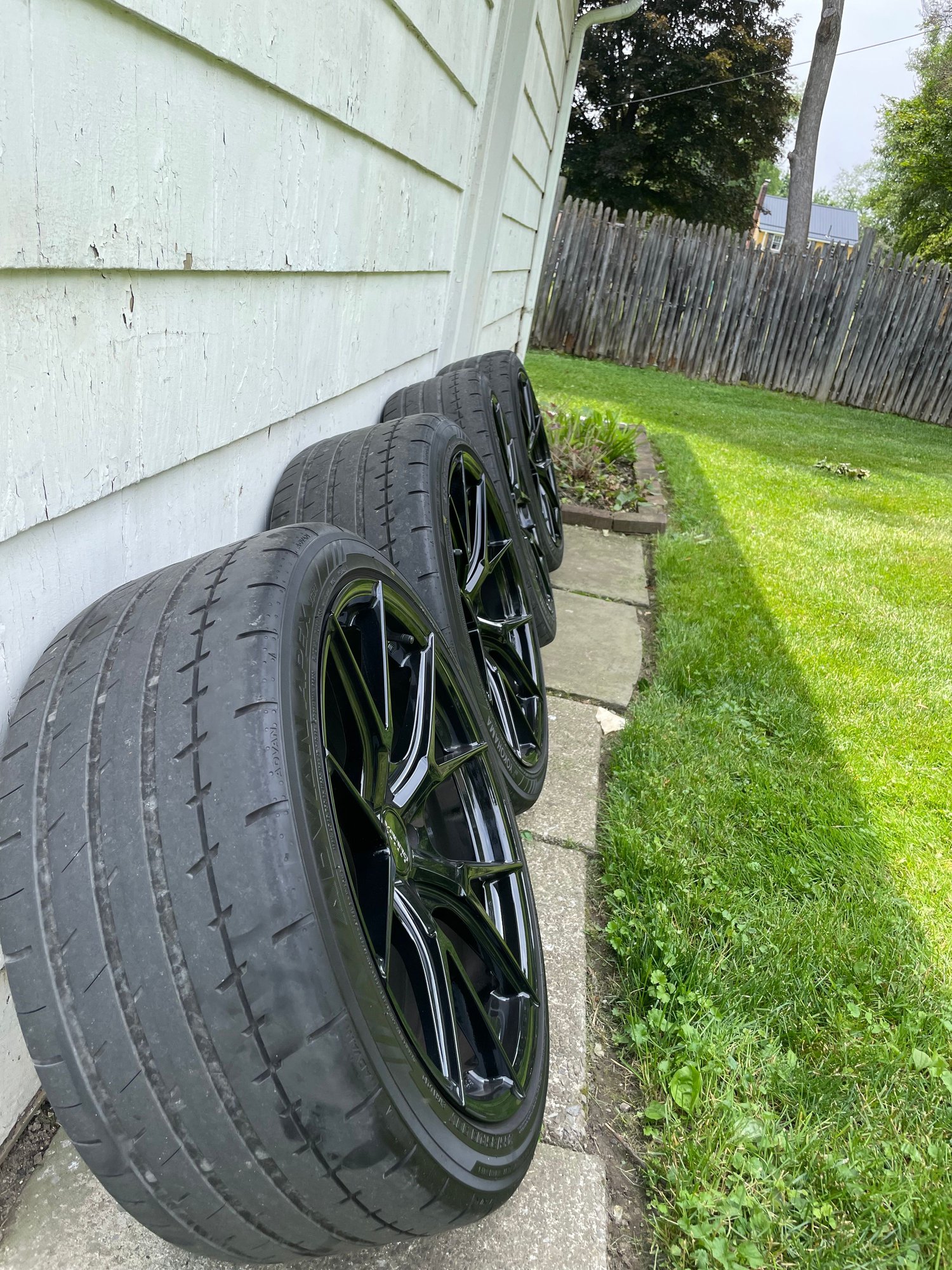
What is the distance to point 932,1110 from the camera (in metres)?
1.81

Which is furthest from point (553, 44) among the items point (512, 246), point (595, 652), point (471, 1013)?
point (471, 1013)

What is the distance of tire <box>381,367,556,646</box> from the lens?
3.04m

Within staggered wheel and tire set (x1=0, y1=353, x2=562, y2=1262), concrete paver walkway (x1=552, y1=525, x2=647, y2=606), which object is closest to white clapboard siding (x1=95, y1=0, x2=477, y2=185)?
staggered wheel and tire set (x1=0, y1=353, x2=562, y2=1262)

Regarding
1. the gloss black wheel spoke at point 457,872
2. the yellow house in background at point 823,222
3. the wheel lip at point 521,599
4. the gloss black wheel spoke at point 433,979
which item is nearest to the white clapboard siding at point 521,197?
the wheel lip at point 521,599

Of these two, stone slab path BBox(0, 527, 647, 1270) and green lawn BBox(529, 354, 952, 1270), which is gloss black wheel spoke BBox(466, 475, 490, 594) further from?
green lawn BBox(529, 354, 952, 1270)

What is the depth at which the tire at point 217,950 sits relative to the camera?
0.96 meters

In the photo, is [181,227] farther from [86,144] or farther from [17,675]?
[17,675]

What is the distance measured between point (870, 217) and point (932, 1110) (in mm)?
87867

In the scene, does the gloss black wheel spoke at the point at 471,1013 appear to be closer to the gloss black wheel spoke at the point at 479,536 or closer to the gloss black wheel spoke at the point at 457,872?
the gloss black wheel spoke at the point at 457,872

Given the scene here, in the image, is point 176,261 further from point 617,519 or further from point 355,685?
point 617,519

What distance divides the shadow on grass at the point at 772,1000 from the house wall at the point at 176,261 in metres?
1.21

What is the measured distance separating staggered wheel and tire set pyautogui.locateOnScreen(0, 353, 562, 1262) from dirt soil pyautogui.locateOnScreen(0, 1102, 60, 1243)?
17.8 inches

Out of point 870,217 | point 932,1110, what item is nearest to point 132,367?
point 932,1110

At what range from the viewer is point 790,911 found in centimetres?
234
